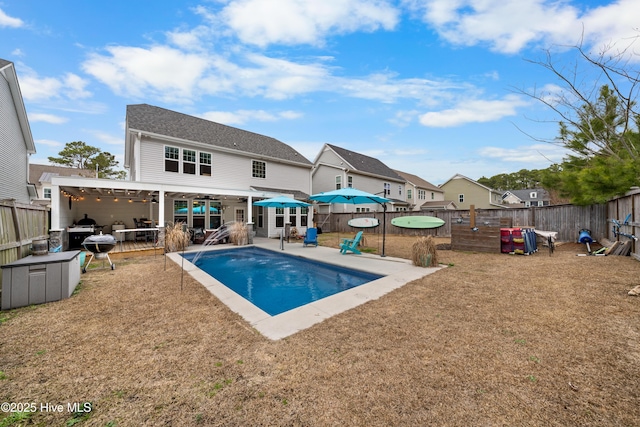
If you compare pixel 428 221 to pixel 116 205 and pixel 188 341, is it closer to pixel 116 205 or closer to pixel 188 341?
pixel 188 341

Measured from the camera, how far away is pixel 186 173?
13242 mm

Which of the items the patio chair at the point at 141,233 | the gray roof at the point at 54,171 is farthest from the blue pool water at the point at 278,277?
the gray roof at the point at 54,171

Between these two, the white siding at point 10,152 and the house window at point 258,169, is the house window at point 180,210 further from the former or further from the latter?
the white siding at point 10,152

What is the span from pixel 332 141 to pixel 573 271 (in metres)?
21.7

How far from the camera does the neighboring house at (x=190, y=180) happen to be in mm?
11719

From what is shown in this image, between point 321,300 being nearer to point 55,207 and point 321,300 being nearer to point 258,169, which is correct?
point 55,207

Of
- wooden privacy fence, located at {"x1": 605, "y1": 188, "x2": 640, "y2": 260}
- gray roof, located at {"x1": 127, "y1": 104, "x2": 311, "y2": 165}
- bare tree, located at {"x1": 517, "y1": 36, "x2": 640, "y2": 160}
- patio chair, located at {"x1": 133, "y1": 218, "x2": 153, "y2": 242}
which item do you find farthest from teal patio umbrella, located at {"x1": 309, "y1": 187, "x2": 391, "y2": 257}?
patio chair, located at {"x1": 133, "y1": 218, "x2": 153, "y2": 242}

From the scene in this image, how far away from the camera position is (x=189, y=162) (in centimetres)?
1338

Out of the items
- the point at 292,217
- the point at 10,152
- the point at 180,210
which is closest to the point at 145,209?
the point at 180,210

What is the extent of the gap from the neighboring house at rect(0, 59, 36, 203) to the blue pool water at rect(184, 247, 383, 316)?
28.9 feet

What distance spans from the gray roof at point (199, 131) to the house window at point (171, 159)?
2.37 feet

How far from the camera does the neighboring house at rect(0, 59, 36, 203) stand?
1023 centimetres

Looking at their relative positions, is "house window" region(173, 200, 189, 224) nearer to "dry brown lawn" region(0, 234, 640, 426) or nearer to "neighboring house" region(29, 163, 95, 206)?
"dry brown lawn" region(0, 234, 640, 426)

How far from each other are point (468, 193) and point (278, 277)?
3429cm
